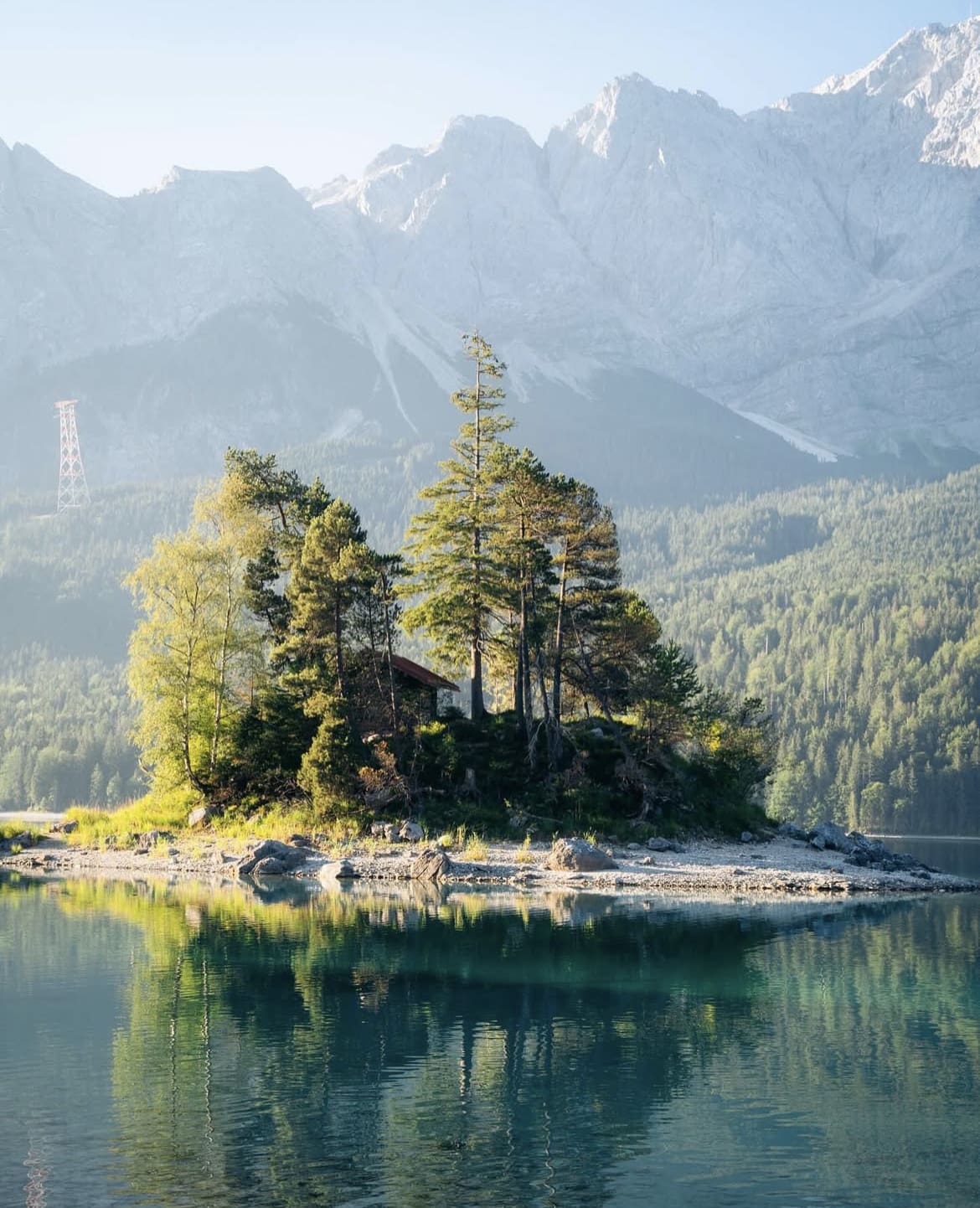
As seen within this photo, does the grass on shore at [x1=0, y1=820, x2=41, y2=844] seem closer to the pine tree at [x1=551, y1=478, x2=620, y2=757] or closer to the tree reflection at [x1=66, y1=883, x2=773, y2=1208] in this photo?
the pine tree at [x1=551, y1=478, x2=620, y2=757]

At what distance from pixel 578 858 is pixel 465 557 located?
1863 centimetres

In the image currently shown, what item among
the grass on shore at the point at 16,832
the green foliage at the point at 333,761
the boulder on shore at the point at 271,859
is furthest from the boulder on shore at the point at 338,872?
the grass on shore at the point at 16,832

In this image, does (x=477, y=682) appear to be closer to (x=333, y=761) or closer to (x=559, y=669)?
(x=559, y=669)

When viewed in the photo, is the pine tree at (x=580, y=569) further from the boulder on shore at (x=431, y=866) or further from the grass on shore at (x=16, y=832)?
the grass on shore at (x=16, y=832)

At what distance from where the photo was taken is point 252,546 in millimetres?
75688

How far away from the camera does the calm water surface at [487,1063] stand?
759 inches

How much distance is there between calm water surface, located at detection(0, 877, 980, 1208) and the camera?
1928 cm

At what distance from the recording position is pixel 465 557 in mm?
70938

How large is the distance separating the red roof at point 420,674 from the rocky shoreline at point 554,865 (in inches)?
464

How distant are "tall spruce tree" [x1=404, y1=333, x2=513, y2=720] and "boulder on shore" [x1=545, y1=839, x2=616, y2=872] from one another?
13454mm

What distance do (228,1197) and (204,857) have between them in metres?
49.1

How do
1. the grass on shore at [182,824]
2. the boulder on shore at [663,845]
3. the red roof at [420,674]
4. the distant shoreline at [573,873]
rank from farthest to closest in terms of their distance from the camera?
1. the red roof at [420,674]
2. the grass on shore at [182,824]
3. the boulder on shore at [663,845]
4. the distant shoreline at [573,873]

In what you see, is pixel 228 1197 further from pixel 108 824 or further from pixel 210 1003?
pixel 108 824

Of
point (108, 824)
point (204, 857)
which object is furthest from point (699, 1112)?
point (108, 824)
